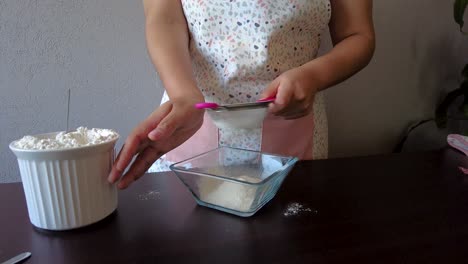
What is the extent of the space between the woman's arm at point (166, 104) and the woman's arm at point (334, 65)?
0.35ft

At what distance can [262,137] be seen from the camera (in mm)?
560

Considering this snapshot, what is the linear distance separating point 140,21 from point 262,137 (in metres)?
0.39

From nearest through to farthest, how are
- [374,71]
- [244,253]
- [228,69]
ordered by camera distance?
[244,253], [228,69], [374,71]

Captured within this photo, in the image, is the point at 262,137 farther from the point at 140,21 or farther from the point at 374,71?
the point at 374,71

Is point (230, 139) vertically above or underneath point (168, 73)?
underneath

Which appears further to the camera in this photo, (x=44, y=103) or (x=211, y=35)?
(x=44, y=103)

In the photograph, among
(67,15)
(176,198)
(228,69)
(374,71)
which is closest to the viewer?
(176,198)

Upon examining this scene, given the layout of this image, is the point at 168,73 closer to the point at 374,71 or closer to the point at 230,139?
the point at 230,139

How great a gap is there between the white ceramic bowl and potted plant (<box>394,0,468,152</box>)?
88cm

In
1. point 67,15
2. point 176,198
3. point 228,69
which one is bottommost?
point 176,198

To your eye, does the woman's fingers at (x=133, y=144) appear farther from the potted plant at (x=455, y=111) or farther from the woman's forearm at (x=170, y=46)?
the potted plant at (x=455, y=111)

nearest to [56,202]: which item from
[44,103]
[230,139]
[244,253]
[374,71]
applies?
[244,253]

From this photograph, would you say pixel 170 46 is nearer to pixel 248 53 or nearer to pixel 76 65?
pixel 248 53

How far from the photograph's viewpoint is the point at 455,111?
1009 millimetres
